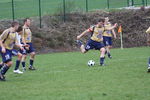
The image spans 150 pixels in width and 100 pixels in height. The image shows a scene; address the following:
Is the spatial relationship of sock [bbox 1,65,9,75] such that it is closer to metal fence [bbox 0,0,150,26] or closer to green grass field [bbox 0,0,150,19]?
metal fence [bbox 0,0,150,26]

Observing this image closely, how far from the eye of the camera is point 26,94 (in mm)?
11883

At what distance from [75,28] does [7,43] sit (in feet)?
70.3

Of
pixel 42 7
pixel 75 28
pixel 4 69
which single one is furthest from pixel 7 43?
pixel 42 7

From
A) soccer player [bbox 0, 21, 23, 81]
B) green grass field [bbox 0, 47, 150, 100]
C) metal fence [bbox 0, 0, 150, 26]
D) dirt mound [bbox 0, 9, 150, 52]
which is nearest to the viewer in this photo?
green grass field [bbox 0, 47, 150, 100]

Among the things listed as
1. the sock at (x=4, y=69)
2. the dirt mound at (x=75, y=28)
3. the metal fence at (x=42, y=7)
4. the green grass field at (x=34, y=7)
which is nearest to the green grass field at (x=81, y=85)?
the sock at (x=4, y=69)

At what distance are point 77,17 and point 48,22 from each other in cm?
285

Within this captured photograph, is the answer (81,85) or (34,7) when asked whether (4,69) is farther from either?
(34,7)

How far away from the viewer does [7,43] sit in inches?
601

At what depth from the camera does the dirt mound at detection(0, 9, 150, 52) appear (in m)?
33.6

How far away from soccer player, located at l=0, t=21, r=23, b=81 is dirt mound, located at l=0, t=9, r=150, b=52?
1699 cm

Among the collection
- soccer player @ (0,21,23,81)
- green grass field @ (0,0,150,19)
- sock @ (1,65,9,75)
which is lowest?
sock @ (1,65,9,75)

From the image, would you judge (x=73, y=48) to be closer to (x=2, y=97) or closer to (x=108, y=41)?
(x=108, y=41)

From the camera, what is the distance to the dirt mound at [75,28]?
33.6m

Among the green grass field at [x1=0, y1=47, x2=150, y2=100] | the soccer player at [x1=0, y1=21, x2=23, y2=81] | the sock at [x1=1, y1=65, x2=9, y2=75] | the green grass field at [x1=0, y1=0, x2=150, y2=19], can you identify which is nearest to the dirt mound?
the green grass field at [x1=0, y1=0, x2=150, y2=19]
